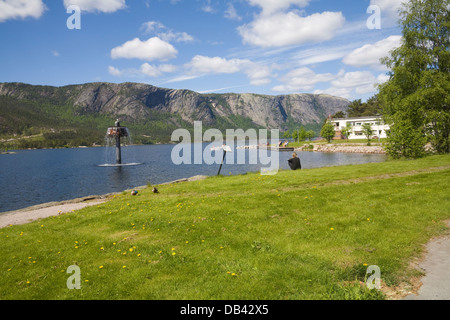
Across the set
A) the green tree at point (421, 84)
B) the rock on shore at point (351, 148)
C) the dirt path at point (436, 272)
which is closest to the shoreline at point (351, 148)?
the rock on shore at point (351, 148)

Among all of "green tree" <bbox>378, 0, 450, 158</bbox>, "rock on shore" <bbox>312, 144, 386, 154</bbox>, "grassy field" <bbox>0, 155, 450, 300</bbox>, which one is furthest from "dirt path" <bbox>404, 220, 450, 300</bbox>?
"rock on shore" <bbox>312, 144, 386, 154</bbox>

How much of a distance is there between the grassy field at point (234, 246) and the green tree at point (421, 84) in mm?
21715

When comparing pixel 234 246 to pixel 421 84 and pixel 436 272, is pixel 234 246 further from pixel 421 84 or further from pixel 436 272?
pixel 421 84

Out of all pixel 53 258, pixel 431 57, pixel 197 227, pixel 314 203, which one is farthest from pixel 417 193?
pixel 431 57

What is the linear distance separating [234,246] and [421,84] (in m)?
39.8

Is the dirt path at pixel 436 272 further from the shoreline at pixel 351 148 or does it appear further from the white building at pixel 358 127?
the white building at pixel 358 127

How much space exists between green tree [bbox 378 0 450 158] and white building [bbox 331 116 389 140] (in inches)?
3196

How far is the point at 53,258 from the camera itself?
9.55m

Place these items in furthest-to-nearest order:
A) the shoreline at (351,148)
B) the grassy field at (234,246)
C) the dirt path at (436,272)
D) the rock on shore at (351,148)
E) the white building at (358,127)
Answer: the white building at (358,127), the shoreline at (351,148), the rock on shore at (351,148), the grassy field at (234,246), the dirt path at (436,272)

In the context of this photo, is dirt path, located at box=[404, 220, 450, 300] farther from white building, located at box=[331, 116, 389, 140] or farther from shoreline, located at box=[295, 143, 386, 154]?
white building, located at box=[331, 116, 389, 140]

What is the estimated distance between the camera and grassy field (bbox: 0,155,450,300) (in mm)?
7051

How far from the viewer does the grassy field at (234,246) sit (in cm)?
705
